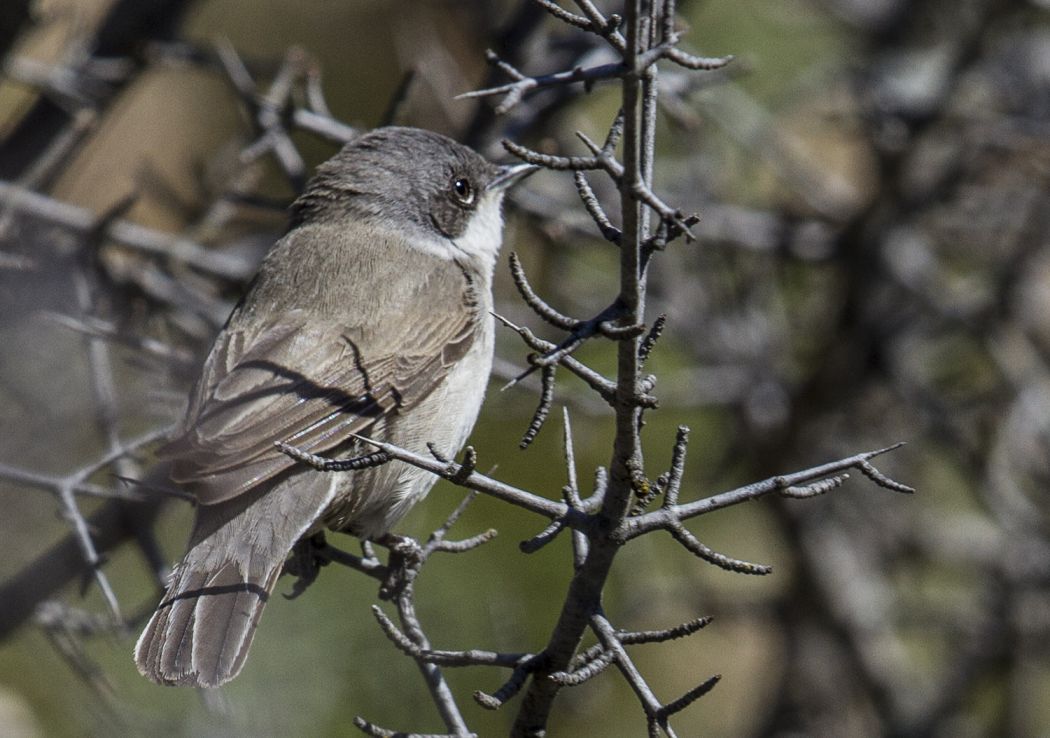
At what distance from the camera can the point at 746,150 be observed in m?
5.55

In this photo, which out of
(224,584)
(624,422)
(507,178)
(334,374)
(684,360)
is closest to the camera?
(624,422)

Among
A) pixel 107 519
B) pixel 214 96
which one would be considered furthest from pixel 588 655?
pixel 214 96

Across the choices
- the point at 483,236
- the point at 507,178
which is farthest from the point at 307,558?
the point at 507,178

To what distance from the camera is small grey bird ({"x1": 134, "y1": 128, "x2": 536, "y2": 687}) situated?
3248mm

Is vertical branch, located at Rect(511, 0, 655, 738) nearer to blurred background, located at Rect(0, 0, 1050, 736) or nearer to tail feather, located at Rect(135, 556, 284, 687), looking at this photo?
tail feather, located at Rect(135, 556, 284, 687)

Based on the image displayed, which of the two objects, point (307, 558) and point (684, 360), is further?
point (684, 360)

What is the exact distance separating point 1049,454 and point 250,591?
3.16 metres

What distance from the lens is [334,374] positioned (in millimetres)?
3715

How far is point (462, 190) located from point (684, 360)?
2119mm

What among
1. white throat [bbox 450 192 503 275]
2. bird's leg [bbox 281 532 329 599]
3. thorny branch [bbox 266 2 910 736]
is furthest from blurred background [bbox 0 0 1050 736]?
thorny branch [bbox 266 2 910 736]

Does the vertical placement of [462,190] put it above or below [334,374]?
above

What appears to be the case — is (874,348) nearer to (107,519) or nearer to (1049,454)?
(1049,454)

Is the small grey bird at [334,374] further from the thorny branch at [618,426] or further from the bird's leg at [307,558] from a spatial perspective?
the thorny branch at [618,426]

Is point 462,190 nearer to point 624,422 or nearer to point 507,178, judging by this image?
point 507,178
